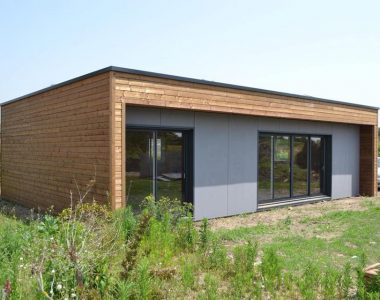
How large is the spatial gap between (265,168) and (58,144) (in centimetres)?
615

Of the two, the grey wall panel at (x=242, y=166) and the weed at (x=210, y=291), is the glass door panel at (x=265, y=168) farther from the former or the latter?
the weed at (x=210, y=291)

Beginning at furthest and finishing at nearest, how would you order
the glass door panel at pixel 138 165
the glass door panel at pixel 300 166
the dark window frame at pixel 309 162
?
the glass door panel at pixel 300 166 < the dark window frame at pixel 309 162 < the glass door panel at pixel 138 165

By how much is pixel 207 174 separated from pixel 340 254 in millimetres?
4185

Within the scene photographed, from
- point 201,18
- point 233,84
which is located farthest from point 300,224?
point 201,18

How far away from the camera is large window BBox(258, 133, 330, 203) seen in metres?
12.4

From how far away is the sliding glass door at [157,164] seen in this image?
9148 millimetres

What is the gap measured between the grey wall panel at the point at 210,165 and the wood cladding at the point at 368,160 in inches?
313

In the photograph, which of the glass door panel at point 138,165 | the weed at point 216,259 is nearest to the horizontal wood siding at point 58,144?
the glass door panel at point 138,165

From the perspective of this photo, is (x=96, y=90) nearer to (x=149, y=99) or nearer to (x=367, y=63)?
(x=149, y=99)

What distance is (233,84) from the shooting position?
10.2 m

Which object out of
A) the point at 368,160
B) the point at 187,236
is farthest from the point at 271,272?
the point at 368,160

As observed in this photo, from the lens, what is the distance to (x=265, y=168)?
12.3m

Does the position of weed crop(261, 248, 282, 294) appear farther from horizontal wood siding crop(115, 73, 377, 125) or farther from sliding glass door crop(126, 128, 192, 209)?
sliding glass door crop(126, 128, 192, 209)

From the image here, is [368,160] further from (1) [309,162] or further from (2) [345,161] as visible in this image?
(1) [309,162]
